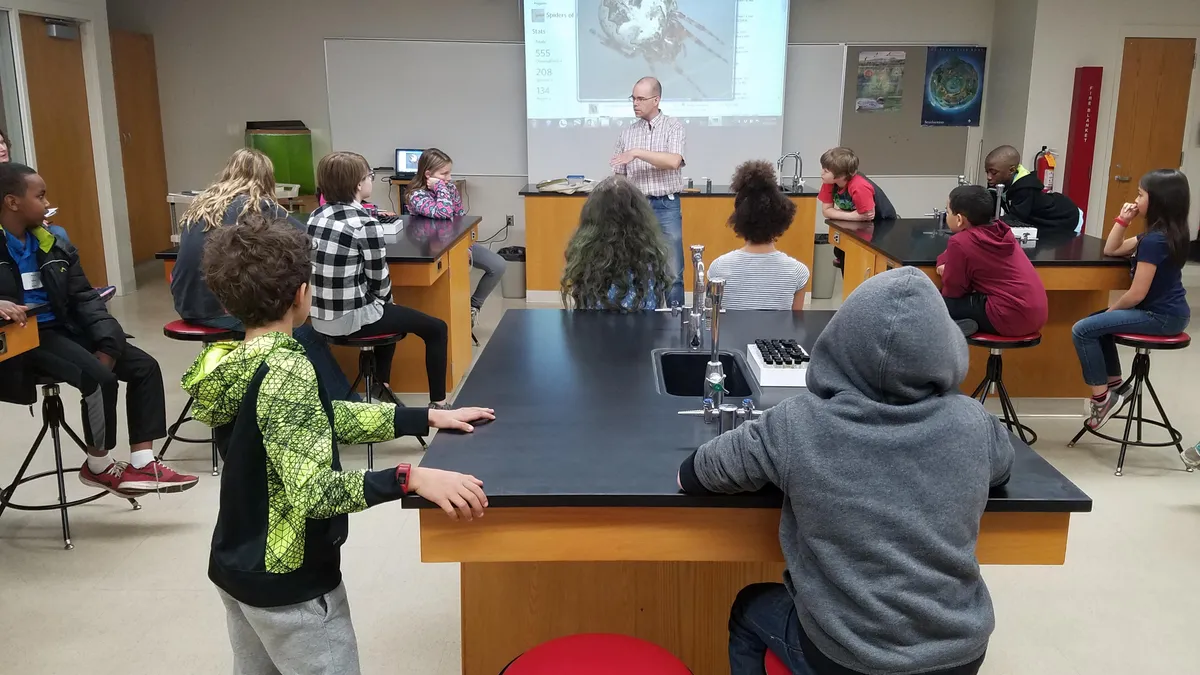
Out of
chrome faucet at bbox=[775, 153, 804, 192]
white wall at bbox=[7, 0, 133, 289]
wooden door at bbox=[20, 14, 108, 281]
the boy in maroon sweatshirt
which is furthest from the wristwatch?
white wall at bbox=[7, 0, 133, 289]

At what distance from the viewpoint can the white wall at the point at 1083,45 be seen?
695cm

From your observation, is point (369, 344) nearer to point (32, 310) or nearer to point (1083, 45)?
point (32, 310)

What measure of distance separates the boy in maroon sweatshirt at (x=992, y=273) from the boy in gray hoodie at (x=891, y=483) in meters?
2.21

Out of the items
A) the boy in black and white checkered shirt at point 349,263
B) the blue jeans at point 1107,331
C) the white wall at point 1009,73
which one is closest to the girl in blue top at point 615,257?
the boy in black and white checkered shirt at point 349,263

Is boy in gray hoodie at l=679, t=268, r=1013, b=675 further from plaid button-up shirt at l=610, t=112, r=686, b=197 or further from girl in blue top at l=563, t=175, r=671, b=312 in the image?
plaid button-up shirt at l=610, t=112, r=686, b=197

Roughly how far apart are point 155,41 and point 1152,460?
7.77 m

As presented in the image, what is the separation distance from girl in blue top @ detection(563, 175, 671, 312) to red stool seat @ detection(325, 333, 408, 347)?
1.01 m

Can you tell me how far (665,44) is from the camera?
7324 millimetres

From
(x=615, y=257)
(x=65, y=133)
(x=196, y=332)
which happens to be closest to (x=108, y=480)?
(x=196, y=332)

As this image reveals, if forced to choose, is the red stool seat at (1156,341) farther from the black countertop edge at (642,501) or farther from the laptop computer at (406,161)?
the laptop computer at (406,161)

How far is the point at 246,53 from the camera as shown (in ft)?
25.2

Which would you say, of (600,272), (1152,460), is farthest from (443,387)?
(1152,460)

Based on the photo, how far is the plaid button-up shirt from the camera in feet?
17.3

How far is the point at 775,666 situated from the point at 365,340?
2.43 metres
